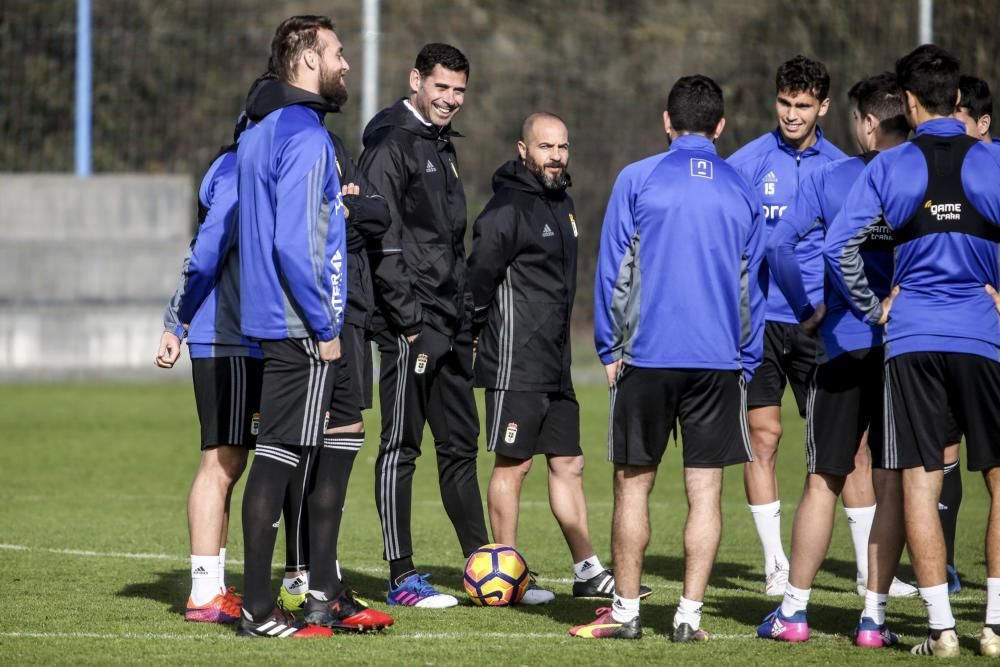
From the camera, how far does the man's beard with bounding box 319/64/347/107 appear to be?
20.3 feet

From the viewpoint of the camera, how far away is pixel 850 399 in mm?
6355

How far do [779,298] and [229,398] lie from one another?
3.07 metres

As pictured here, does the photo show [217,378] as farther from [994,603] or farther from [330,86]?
[994,603]

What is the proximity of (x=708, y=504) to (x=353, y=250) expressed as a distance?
1.95 metres

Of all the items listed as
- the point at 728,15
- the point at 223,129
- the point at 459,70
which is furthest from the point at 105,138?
the point at 459,70

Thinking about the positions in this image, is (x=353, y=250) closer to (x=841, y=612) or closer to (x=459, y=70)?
(x=459, y=70)

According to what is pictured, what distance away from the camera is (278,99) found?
609 centimetres

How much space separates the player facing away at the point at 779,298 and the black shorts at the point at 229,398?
2.74 meters

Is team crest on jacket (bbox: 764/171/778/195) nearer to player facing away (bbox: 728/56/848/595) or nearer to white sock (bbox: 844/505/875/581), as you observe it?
player facing away (bbox: 728/56/848/595)

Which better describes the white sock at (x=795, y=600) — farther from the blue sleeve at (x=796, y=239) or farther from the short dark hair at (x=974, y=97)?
the short dark hair at (x=974, y=97)

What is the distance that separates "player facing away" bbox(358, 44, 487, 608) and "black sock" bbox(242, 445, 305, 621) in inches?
47.5

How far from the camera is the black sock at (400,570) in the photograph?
7.25 m

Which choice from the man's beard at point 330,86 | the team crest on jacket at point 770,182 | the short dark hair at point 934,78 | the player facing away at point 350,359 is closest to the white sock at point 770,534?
the team crest on jacket at point 770,182

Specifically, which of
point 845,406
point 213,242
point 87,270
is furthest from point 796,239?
point 87,270
